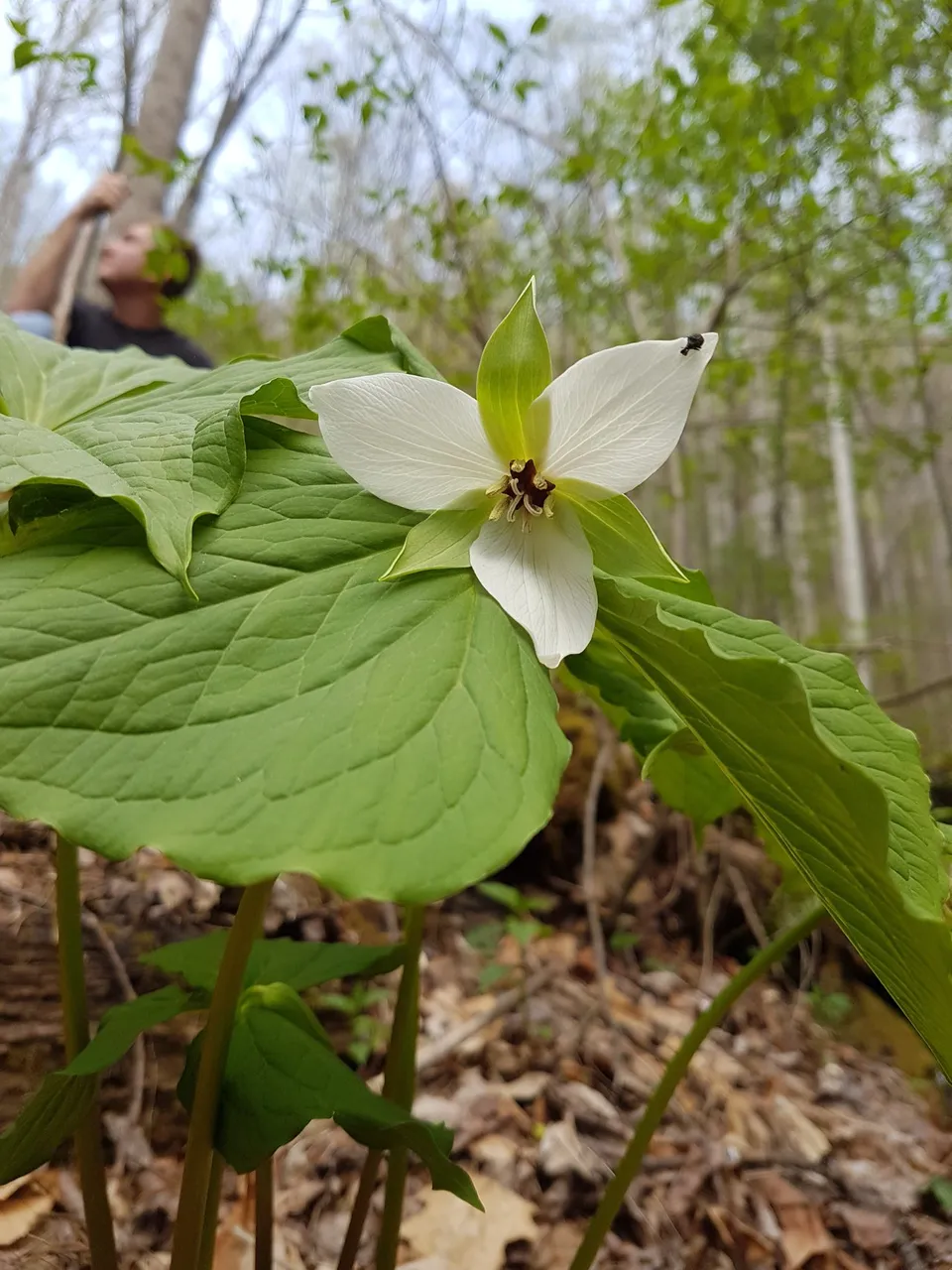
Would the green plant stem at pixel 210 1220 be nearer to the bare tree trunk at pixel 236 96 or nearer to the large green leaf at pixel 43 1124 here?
the large green leaf at pixel 43 1124

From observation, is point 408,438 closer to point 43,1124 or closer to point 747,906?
point 43,1124

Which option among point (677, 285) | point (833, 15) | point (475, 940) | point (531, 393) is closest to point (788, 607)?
point (677, 285)

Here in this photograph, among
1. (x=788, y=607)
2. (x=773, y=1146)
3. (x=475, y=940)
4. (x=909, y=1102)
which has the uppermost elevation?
(x=788, y=607)

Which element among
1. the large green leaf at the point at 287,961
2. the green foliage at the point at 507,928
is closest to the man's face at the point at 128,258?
the green foliage at the point at 507,928

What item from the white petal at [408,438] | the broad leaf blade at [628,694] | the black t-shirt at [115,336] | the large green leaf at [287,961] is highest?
the black t-shirt at [115,336]

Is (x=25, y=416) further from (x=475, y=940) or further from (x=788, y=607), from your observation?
(x=788, y=607)

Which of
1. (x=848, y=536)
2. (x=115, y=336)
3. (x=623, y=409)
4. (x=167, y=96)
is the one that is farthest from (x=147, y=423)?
(x=848, y=536)
